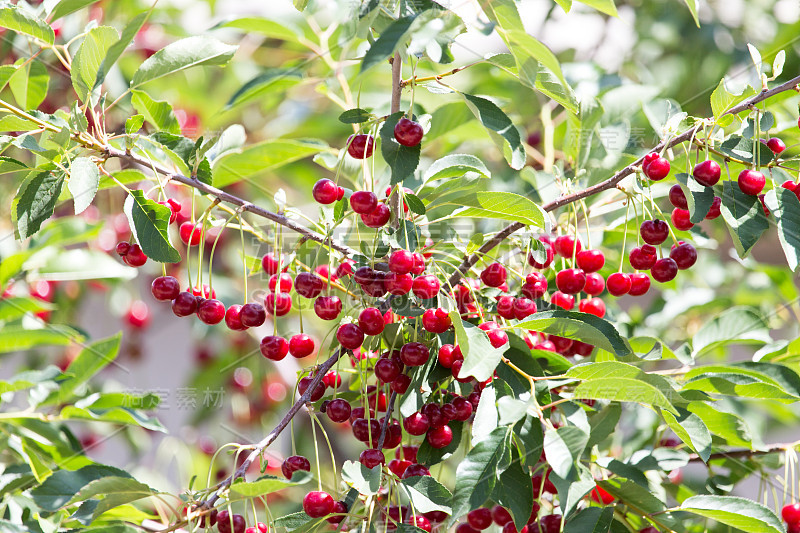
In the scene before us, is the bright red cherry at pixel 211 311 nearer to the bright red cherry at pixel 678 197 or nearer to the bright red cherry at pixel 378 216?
the bright red cherry at pixel 378 216

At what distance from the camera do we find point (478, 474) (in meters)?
0.78

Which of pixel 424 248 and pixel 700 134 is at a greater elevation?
pixel 700 134

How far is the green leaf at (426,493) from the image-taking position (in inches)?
32.3

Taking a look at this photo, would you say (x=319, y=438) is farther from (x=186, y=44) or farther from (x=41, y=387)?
(x=186, y=44)

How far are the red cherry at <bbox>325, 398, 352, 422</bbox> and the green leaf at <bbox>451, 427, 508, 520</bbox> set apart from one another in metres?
0.21

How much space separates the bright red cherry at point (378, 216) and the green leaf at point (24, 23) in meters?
0.51

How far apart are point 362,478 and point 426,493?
8 cm

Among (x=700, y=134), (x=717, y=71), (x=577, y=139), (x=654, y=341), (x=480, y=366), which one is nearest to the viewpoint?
(x=480, y=366)

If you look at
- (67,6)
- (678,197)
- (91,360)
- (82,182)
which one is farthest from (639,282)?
(91,360)

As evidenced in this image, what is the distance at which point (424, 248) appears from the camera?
97cm

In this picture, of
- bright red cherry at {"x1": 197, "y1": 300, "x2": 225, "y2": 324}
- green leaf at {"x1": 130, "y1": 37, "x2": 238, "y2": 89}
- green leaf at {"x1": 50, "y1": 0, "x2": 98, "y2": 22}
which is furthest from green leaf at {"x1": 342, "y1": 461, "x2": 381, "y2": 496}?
green leaf at {"x1": 50, "y1": 0, "x2": 98, "y2": 22}

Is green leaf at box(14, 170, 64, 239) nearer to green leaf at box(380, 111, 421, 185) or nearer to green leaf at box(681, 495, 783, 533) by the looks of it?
green leaf at box(380, 111, 421, 185)

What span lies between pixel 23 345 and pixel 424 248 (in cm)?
89

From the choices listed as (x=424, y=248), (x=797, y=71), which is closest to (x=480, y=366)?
(x=424, y=248)
